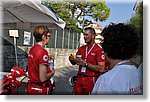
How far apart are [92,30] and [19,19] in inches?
34.6

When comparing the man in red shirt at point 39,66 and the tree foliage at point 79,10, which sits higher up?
the tree foliage at point 79,10

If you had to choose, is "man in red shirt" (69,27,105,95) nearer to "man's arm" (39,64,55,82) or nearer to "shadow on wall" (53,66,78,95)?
"shadow on wall" (53,66,78,95)

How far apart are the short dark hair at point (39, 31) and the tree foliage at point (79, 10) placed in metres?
0.25

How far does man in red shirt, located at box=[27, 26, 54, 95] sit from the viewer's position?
2.79 m

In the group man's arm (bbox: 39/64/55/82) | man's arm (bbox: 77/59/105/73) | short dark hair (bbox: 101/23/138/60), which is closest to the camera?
short dark hair (bbox: 101/23/138/60)

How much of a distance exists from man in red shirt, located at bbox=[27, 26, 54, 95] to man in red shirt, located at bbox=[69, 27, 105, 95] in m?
0.32

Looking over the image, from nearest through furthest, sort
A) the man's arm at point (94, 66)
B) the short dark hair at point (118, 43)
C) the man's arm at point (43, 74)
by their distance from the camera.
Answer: the short dark hair at point (118, 43), the man's arm at point (43, 74), the man's arm at point (94, 66)

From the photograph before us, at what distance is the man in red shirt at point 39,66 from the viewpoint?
2.79 m

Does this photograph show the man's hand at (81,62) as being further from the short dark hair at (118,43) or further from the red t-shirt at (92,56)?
the short dark hair at (118,43)

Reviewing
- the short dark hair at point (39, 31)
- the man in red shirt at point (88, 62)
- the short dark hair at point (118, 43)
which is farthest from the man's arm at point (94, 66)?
the short dark hair at point (118, 43)

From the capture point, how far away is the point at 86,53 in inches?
116

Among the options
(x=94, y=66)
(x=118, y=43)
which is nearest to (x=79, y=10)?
(x=94, y=66)

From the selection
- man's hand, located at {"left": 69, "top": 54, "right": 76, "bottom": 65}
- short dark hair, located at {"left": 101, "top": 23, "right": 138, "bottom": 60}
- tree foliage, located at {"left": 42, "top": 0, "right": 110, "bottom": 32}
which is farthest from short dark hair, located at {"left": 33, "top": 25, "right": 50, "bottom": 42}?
short dark hair, located at {"left": 101, "top": 23, "right": 138, "bottom": 60}

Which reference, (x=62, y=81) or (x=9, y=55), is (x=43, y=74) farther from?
(x=9, y=55)
